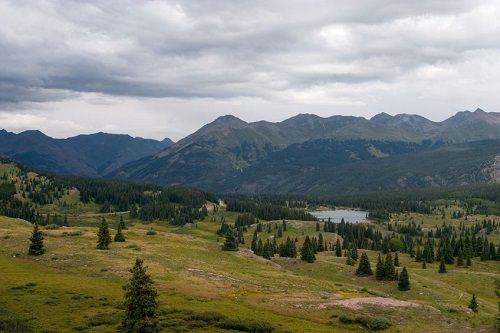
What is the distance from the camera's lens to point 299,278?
110500 millimetres

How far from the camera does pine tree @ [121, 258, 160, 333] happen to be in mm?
59281

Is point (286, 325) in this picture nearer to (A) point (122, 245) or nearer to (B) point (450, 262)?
(A) point (122, 245)

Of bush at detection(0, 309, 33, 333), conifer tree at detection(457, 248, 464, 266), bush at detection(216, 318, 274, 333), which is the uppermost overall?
bush at detection(216, 318, 274, 333)

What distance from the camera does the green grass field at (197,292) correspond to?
67.3m

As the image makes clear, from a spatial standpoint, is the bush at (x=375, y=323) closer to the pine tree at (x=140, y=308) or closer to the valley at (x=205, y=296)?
the valley at (x=205, y=296)

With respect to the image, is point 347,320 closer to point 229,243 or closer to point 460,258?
point 229,243

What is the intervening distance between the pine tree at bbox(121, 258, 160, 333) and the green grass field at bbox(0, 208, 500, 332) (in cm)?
314

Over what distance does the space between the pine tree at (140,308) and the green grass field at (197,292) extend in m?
3.14

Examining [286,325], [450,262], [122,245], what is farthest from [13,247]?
[450,262]

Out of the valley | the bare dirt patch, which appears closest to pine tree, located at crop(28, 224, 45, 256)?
the valley

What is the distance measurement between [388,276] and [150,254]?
190 ft

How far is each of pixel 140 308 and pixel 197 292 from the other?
23.6 meters

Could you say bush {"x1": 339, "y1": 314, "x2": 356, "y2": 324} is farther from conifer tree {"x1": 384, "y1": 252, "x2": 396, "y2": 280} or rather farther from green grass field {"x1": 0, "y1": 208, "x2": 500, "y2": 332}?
conifer tree {"x1": 384, "y1": 252, "x2": 396, "y2": 280}

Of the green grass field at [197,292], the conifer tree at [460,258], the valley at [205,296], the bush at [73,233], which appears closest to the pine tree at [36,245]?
the valley at [205,296]
